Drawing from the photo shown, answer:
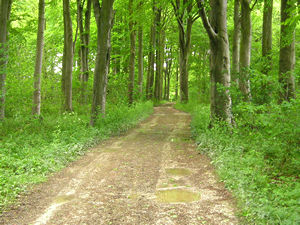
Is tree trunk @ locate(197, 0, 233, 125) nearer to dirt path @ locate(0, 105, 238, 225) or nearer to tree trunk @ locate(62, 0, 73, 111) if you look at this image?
dirt path @ locate(0, 105, 238, 225)

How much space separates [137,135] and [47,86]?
7.98 m

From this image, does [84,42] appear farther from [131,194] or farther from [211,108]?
[131,194]

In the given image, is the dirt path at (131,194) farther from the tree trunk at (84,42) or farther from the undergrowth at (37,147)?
the tree trunk at (84,42)

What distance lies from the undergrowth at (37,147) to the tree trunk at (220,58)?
4789 mm

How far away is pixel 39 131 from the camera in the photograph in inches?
395

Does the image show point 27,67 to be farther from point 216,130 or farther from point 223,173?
point 223,173

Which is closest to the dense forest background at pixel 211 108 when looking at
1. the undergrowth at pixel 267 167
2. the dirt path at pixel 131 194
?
the undergrowth at pixel 267 167

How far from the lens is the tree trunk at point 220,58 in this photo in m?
10.0

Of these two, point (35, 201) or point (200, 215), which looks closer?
point (200, 215)

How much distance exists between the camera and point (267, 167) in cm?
532

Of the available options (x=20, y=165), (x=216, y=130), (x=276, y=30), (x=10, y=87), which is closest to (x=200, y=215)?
(x=20, y=165)

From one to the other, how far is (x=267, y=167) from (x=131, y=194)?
274cm

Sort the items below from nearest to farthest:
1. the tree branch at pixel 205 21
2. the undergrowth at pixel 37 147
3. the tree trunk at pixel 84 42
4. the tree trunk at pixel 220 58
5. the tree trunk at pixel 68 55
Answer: the undergrowth at pixel 37 147 < the tree branch at pixel 205 21 < the tree trunk at pixel 220 58 < the tree trunk at pixel 68 55 < the tree trunk at pixel 84 42

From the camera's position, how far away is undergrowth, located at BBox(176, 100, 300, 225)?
12.4 ft
